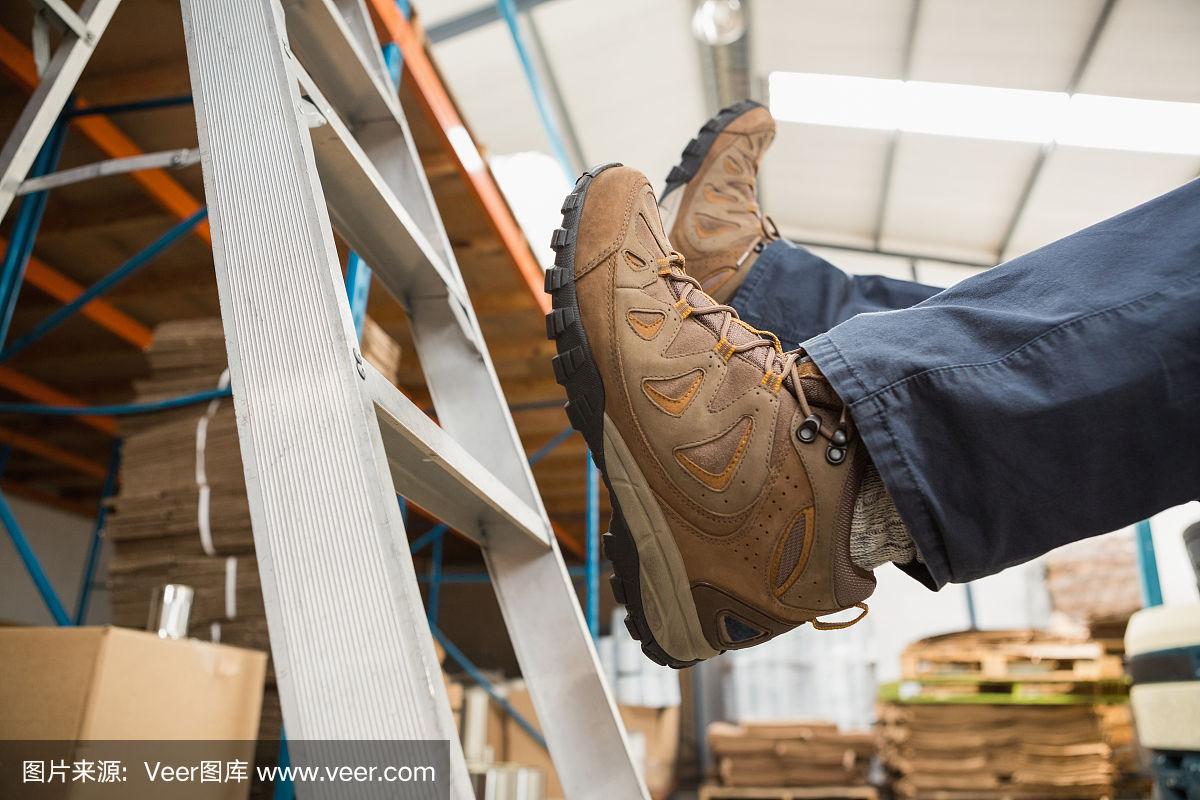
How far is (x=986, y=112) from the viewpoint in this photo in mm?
7344

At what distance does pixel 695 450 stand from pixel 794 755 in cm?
487

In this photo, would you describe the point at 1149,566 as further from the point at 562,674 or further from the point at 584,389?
the point at 584,389

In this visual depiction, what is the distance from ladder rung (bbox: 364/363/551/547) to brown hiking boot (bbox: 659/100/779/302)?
0.52m

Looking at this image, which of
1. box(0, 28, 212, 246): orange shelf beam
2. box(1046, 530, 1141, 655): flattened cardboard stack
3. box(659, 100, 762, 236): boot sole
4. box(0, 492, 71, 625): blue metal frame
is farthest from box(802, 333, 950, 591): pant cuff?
box(1046, 530, 1141, 655): flattened cardboard stack

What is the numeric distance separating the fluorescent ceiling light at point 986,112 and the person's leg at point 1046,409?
7.15 meters

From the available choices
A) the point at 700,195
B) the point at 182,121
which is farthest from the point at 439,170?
the point at 700,195

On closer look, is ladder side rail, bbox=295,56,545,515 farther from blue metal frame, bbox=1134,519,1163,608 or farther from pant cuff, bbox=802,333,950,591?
blue metal frame, bbox=1134,519,1163,608

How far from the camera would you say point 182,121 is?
2275mm

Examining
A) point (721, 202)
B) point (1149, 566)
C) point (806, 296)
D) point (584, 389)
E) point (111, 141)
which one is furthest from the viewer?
point (1149, 566)

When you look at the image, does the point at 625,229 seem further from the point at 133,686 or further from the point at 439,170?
the point at 439,170

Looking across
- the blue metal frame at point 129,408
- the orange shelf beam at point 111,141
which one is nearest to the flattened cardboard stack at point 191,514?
the blue metal frame at point 129,408

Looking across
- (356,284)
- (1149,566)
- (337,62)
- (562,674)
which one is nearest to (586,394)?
(562,674)

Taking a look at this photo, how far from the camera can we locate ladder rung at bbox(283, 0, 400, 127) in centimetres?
114

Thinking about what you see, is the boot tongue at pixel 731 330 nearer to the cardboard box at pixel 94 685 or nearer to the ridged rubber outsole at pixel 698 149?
the ridged rubber outsole at pixel 698 149
